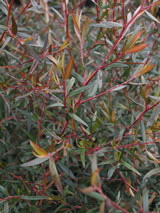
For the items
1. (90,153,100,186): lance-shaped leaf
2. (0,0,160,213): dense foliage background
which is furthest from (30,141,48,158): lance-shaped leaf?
(90,153,100,186): lance-shaped leaf

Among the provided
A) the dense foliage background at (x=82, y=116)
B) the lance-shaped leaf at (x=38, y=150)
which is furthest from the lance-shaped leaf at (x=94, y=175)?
the lance-shaped leaf at (x=38, y=150)

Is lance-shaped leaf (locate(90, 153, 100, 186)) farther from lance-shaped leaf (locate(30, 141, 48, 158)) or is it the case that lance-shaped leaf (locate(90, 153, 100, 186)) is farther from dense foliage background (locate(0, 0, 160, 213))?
lance-shaped leaf (locate(30, 141, 48, 158))

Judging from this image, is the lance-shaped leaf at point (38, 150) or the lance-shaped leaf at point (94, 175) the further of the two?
the lance-shaped leaf at point (38, 150)

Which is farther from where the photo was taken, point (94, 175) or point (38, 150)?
point (38, 150)

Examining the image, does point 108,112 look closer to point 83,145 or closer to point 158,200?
point 83,145

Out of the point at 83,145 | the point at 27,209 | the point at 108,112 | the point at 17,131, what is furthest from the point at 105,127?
the point at 17,131

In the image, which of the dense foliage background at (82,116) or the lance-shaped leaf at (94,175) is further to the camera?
the dense foliage background at (82,116)

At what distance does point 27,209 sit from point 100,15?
68 cm

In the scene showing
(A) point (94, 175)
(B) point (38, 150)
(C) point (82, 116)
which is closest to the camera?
(A) point (94, 175)

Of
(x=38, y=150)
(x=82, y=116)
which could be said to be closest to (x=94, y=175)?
(x=38, y=150)

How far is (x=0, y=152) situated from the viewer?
95 cm

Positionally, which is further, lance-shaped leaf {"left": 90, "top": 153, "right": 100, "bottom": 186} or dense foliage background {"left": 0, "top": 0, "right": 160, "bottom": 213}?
dense foliage background {"left": 0, "top": 0, "right": 160, "bottom": 213}

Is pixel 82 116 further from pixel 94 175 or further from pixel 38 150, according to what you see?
pixel 94 175

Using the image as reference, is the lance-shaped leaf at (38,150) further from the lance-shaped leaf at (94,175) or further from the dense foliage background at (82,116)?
the lance-shaped leaf at (94,175)
